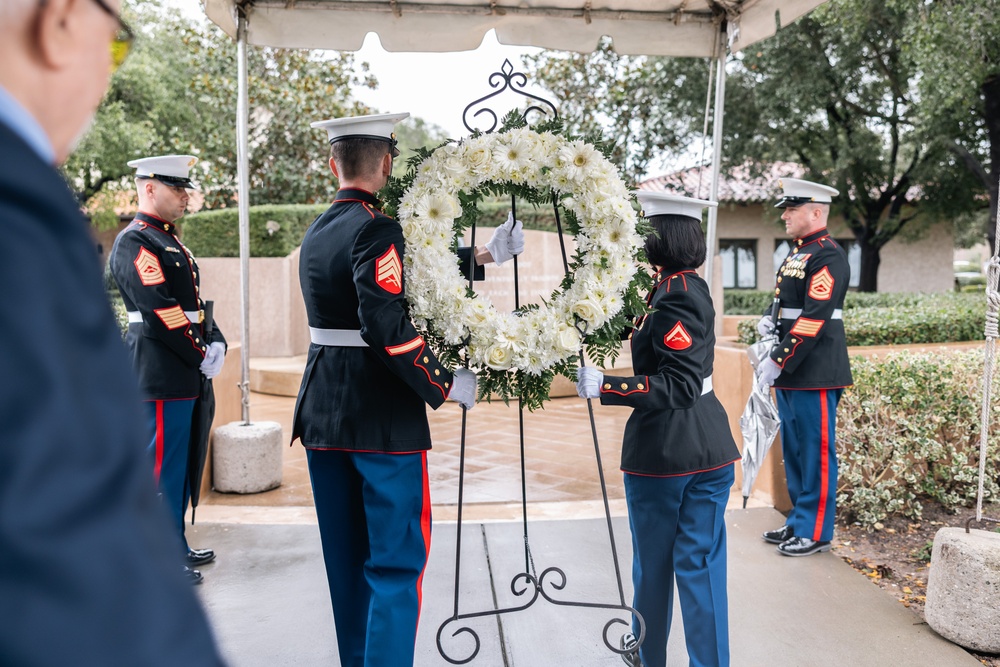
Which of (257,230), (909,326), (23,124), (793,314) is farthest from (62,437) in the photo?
(257,230)

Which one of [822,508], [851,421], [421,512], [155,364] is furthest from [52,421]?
[851,421]

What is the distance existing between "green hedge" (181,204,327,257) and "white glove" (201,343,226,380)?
371 inches

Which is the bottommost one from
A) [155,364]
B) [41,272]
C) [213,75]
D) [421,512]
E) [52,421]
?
[421,512]

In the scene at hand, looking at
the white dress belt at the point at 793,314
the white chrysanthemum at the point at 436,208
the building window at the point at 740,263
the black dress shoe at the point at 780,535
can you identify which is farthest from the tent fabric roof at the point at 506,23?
the building window at the point at 740,263

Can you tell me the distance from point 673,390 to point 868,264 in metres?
19.3

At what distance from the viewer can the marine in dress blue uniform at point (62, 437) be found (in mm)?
627

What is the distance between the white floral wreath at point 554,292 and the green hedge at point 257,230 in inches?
435

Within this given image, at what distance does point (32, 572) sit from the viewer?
63cm

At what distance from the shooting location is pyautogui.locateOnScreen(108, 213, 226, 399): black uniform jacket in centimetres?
401

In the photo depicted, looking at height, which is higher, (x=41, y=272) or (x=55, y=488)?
(x=41, y=272)

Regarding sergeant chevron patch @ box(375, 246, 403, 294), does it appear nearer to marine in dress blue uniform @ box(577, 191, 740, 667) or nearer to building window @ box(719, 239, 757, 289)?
marine in dress blue uniform @ box(577, 191, 740, 667)

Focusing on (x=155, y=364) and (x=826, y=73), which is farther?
(x=826, y=73)

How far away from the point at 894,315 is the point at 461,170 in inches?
267

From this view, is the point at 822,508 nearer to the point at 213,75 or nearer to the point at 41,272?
the point at 41,272
